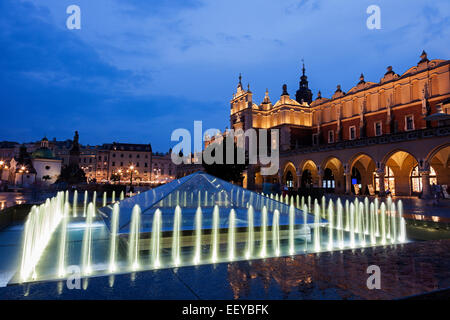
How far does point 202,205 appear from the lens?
8672 mm

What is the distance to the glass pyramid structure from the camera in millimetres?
6641

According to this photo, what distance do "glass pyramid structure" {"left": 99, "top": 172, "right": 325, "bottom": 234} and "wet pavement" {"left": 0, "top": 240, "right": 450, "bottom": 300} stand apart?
2485 millimetres

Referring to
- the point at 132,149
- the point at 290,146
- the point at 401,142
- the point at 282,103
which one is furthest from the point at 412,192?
the point at 132,149

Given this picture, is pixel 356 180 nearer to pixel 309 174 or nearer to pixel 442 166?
pixel 309 174

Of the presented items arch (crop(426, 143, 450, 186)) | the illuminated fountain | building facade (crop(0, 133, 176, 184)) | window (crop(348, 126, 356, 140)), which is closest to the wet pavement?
the illuminated fountain

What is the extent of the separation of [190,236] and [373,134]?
111ft

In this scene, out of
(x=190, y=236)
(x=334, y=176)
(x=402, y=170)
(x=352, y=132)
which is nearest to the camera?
(x=190, y=236)

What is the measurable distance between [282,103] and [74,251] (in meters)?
41.4

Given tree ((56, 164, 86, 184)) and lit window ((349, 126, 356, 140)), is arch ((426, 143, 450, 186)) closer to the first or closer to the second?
lit window ((349, 126, 356, 140))

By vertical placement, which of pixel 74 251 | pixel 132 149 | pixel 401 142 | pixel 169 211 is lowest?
pixel 74 251

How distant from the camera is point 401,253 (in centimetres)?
495

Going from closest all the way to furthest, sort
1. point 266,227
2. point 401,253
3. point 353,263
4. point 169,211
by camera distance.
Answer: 1. point 353,263
2. point 401,253
3. point 266,227
4. point 169,211

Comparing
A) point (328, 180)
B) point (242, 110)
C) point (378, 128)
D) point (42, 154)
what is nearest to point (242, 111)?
point (242, 110)
